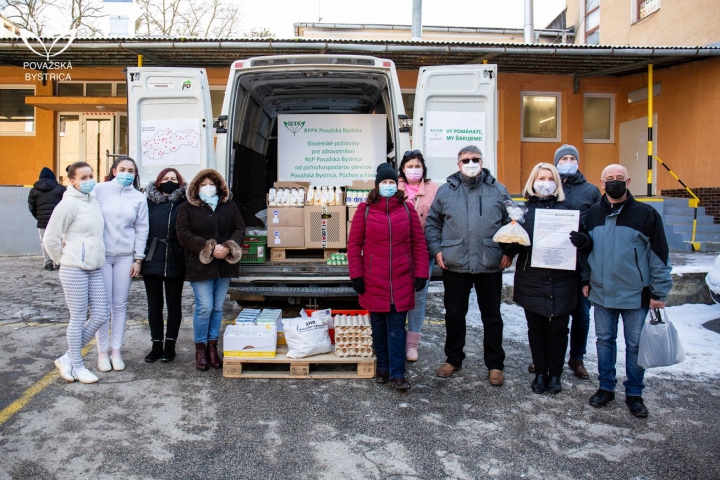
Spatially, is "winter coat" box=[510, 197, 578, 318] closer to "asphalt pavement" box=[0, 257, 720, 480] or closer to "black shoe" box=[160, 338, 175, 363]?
"asphalt pavement" box=[0, 257, 720, 480]

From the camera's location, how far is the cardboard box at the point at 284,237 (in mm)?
5445

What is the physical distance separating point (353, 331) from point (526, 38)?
41.6 feet

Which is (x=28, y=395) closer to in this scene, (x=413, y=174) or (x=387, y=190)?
(x=387, y=190)

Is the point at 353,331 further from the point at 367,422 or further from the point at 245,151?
the point at 245,151

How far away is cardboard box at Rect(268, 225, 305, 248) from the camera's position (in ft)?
17.9

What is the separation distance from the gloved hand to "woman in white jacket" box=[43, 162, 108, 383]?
358 cm

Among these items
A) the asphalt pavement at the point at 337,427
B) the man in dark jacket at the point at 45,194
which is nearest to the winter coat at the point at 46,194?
the man in dark jacket at the point at 45,194

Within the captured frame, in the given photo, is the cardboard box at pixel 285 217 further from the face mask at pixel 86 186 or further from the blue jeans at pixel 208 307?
the face mask at pixel 86 186

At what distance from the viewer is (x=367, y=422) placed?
3500 millimetres

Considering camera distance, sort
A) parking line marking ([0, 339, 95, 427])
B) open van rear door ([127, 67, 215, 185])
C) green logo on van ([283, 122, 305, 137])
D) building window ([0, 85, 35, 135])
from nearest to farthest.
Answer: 1. parking line marking ([0, 339, 95, 427])
2. open van rear door ([127, 67, 215, 185])
3. green logo on van ([283, 122, 305, 137])
4. building window ([0, 85, 35, 135])

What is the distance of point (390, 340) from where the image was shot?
4.16 metres

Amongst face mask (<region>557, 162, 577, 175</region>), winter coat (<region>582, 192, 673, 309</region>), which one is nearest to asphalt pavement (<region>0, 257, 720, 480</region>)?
winter coat (<region>582, 192, 673, 309</region>)

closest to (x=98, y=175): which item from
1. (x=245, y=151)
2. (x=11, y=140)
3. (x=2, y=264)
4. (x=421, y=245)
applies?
(x=11, y=140)

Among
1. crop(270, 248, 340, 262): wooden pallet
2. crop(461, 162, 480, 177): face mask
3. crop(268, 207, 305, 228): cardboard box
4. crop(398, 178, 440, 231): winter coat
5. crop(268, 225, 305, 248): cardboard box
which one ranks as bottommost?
crop(270, 248, 340, 262): wooden pallet
